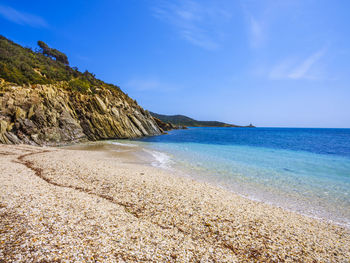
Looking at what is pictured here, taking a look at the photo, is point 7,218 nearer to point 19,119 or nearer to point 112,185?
point 112,185

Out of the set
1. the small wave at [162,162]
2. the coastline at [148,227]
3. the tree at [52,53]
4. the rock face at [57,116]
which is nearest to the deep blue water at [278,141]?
the rock face at [57,116]

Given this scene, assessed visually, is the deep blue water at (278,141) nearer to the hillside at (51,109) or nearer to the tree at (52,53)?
the hillside at (51,109)

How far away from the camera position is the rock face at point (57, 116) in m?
25.5

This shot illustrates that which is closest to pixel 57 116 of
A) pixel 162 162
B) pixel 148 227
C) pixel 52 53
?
pixel 162 162

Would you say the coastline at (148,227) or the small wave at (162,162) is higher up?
the coastline at (148,227)

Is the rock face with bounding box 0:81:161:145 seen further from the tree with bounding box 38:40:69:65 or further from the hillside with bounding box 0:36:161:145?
the tree with bounding box 38:40:69:65

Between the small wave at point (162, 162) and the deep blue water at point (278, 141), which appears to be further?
the deep blue water at point (278, 141)

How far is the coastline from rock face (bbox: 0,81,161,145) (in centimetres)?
2149

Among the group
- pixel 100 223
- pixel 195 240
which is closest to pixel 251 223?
pixel 195 240

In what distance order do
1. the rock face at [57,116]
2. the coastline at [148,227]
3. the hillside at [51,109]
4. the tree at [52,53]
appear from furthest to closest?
the tree at [52,53] < the hillside at [51,109] < the rock face at [57,116] < the coastline at [148,227]

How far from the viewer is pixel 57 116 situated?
31.7 meters

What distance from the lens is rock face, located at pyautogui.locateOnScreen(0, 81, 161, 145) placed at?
25.5 metres

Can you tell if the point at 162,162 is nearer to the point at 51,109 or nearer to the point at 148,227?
the point at 148,227

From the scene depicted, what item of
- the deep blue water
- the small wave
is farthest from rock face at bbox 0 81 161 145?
the small wave
